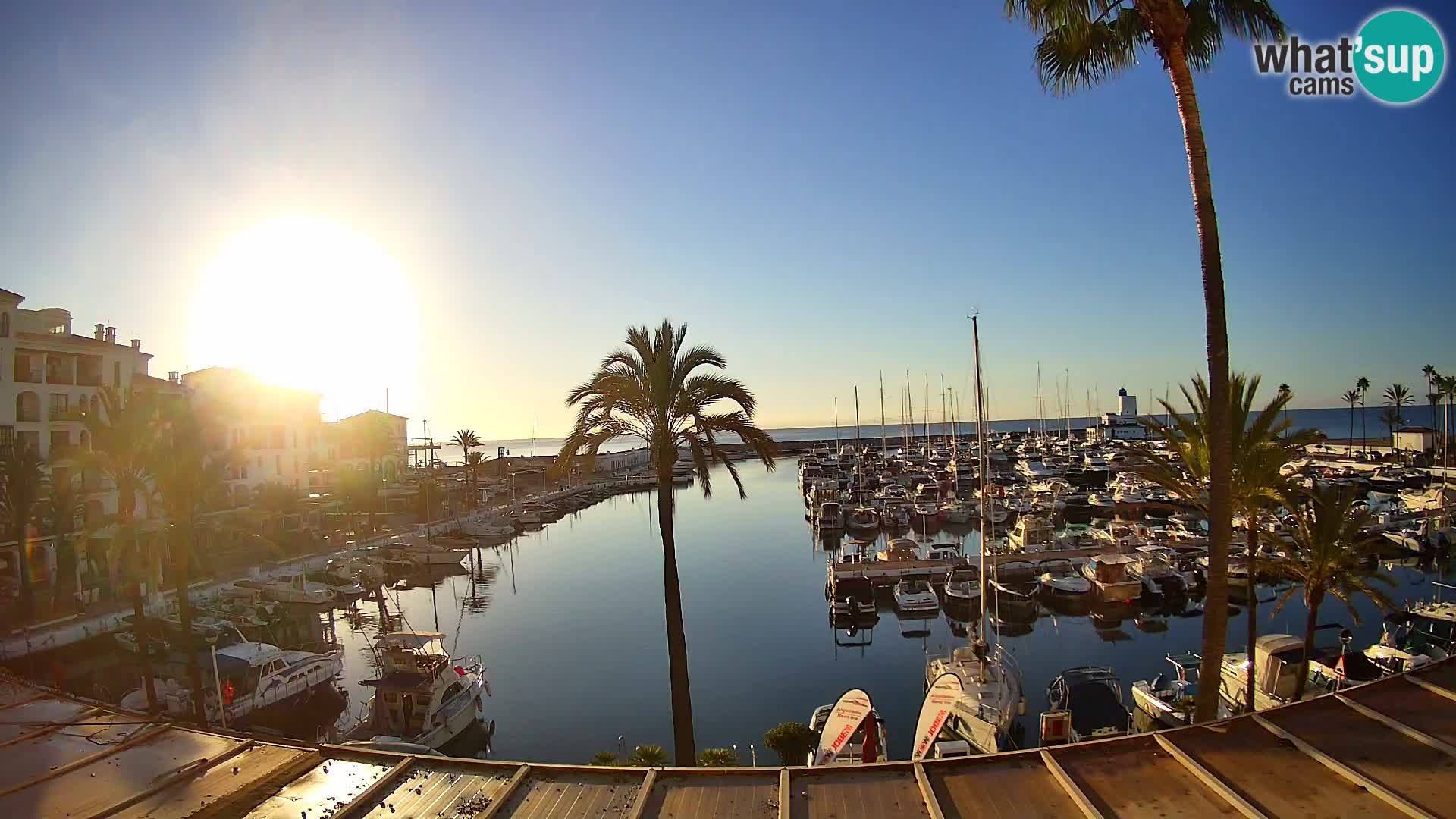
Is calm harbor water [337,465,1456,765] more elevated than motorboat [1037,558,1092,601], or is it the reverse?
motorboat [1037,558,1092,601]

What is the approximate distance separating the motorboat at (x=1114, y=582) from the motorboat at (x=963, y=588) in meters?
5.84

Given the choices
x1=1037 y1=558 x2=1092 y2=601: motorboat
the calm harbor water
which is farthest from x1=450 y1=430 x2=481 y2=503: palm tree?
x1=1037 y1=558 x2=1092 y2=601: motorboat

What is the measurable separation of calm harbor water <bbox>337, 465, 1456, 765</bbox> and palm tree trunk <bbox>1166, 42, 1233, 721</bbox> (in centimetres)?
1222

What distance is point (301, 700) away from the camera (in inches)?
981

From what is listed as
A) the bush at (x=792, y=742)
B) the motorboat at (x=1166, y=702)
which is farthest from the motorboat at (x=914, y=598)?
the bush at (x=792, y=742)

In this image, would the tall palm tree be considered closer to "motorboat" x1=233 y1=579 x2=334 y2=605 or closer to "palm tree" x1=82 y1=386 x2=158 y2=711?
"palm tree" x1=82 y1=386 x2=158 y2=711

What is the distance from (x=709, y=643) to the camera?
33.0 m

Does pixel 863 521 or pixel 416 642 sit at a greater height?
pixel 416 642

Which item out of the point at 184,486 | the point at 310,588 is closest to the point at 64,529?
the point at 310,588

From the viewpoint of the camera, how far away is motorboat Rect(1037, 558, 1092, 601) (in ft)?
118

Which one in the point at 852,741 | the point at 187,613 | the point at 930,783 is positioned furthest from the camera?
the point at 187,613

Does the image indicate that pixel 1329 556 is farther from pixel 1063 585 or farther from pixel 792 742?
pixel 1063 585

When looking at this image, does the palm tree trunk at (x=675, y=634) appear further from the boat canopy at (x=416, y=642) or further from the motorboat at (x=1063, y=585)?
the motorboat at (x=1063, y=585)

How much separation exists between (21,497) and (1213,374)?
43994mm
